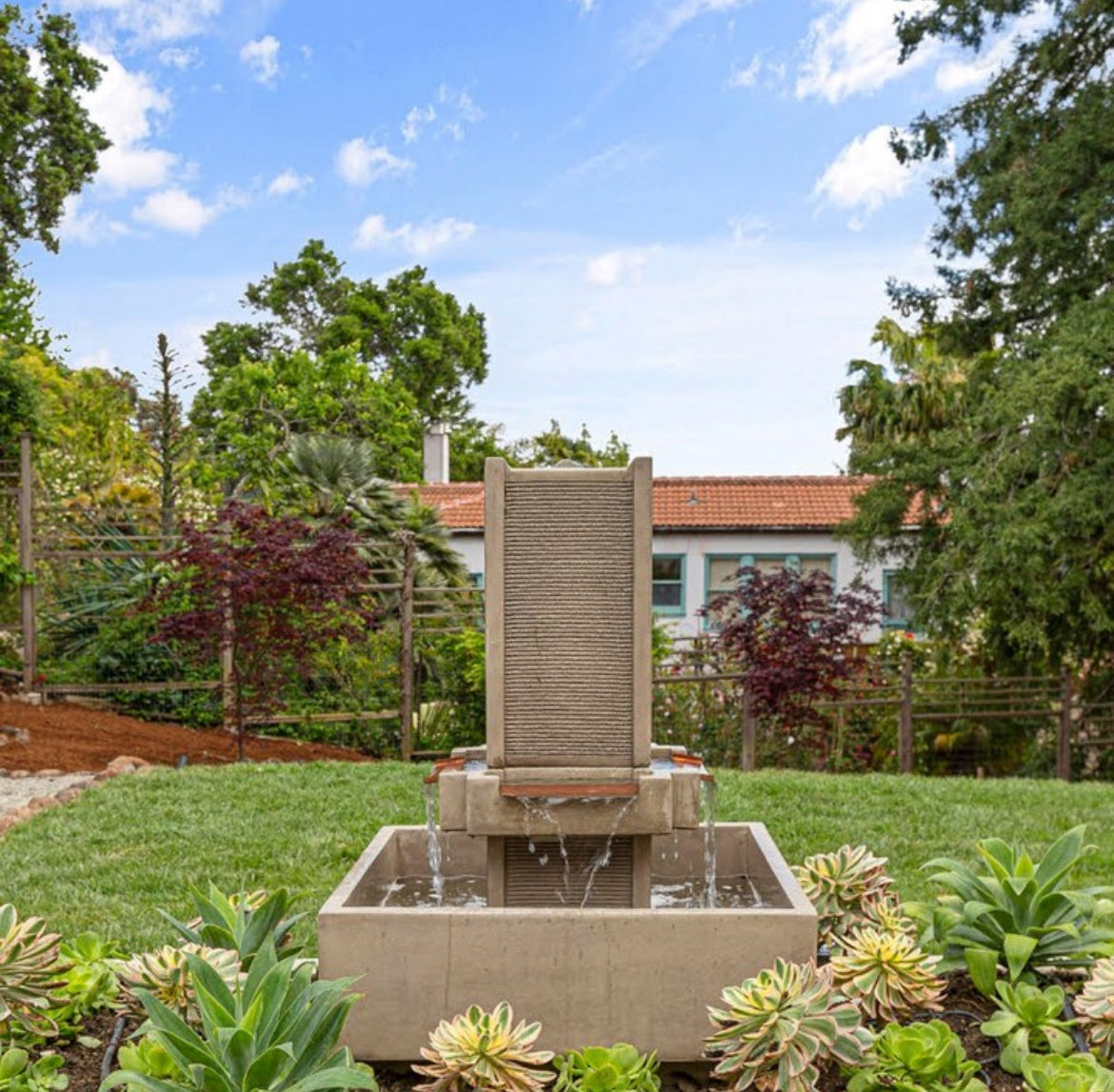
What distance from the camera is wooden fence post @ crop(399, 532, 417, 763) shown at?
1284cm

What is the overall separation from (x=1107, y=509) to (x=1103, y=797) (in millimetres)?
3478

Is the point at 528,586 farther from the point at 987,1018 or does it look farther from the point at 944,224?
the point at 944,224

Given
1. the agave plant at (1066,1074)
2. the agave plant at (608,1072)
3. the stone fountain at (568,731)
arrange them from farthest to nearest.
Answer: the stone fountain at (568,731)
the agave plant at (608,1072)
the agave plant at (1066,1074)

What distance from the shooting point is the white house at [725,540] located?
2402 cm

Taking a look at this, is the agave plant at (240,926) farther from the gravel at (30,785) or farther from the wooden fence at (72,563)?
the wooden fence at (72,563)

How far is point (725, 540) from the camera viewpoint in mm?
24312

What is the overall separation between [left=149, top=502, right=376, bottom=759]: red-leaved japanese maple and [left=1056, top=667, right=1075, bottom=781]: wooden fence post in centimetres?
770

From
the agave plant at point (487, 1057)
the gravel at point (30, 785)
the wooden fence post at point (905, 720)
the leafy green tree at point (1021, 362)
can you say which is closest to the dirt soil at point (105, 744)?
the gravel at point (30, 785)

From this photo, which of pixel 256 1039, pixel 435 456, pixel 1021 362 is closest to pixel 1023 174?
pixel 1021 362

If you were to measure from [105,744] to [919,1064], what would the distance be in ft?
31.5

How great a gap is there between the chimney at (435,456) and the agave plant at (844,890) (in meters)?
24.8

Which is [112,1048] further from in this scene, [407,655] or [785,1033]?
[407,655]

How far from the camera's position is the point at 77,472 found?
60.5ft

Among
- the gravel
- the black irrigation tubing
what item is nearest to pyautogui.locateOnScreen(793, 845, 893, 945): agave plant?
the black irrigation tubing
